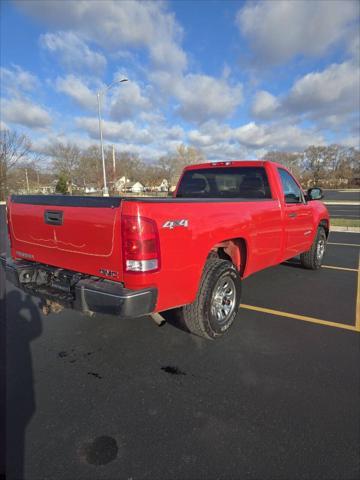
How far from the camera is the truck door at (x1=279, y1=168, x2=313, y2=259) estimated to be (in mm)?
4613

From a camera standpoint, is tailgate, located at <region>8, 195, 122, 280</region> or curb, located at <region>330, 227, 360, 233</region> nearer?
tailgate, located at <region>8, 195, 122, 280</region>

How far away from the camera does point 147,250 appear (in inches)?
92.5

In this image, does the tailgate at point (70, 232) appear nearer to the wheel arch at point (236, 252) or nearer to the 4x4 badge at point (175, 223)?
the 4x4 badge at point (175, 223)

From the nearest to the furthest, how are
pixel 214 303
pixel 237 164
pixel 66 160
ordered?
pixel 214 303
pixel 237 164
pixel 66 160

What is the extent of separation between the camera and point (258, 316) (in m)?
3.93

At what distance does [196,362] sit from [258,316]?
1348 millimetres

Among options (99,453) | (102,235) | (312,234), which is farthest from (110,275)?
(312,234)

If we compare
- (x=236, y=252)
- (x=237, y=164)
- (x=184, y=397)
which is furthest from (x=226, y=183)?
(x=184, y=397)

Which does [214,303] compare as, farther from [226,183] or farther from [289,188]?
[289,188]

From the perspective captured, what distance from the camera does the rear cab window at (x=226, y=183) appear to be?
14.8ft

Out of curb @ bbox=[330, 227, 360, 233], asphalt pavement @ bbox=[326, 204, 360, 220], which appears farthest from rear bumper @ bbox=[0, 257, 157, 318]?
asphalt pavement @ bbox=[326, 204, 360, 220]

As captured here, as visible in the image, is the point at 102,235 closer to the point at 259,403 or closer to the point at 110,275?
the point at 110,275

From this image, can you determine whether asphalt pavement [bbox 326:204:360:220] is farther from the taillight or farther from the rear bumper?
the rear bumper

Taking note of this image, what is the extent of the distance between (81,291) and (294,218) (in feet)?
11.7
